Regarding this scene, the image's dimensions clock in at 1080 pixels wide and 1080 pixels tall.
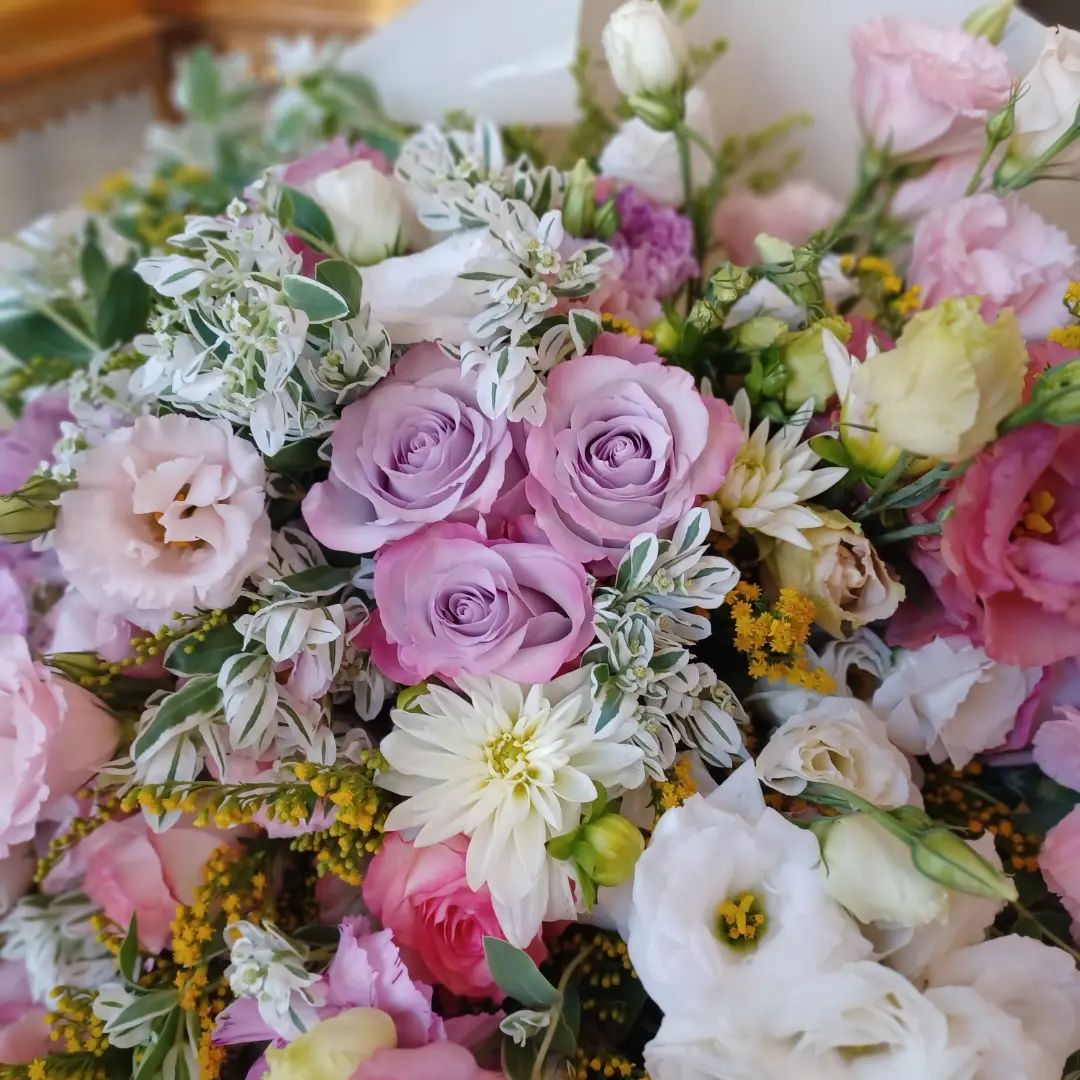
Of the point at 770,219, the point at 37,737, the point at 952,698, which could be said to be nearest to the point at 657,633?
the point at 952,698

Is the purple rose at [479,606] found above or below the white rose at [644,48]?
below

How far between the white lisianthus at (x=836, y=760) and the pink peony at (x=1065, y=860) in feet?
0.23

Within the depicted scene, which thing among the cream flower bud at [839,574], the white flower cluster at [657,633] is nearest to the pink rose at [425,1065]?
the white flower cluster at [657,633]

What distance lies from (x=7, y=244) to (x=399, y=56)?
36 centimetres

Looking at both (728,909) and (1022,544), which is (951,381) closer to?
(1022,544)

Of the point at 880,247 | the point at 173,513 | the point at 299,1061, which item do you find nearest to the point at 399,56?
the point at 880,247

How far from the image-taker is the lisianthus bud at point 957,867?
1.22 ft

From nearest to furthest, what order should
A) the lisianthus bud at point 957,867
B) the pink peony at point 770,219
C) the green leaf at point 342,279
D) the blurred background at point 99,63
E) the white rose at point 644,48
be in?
the lisianthus bud at point 957,867 → the green leaf at point 342,279 → the white rose at point 644,48 → the pink peony at point 770,219 → the blurred background at point 99,63

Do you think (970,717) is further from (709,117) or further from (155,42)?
(155,42)

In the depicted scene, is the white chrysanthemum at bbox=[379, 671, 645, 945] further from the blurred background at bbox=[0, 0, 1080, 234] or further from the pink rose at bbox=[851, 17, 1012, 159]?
the blurred background at bbox=[0, 0, 1080, 234]

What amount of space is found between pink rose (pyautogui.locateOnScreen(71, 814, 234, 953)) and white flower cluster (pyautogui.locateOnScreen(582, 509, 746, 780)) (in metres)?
0.25

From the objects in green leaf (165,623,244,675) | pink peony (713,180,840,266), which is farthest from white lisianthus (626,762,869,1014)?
pink peony (713,180,840,266)

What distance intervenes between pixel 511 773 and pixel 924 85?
0.47 meters

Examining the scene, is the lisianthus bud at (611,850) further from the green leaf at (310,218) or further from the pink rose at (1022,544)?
the green leaf at (310,218)
